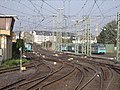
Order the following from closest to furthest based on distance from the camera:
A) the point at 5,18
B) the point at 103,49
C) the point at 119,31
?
the point at 119,31, the point at 5,18, the point at 103,49

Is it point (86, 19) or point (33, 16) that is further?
point (86, 19)

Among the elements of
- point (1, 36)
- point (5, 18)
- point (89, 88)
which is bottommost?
point (89, 88)

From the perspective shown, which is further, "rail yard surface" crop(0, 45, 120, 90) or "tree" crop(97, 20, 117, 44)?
"tree" crop(97, 20, 117, 44)

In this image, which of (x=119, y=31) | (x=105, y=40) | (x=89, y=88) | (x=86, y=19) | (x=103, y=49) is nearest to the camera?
(x=89, y=88)

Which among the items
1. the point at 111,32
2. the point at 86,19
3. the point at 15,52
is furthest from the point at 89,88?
the point at 111,32

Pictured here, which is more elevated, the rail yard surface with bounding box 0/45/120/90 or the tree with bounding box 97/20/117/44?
the tree with bounding box 97/20/117/44

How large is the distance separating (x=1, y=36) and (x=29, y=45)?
50.4m

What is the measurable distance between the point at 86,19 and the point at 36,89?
135 ft

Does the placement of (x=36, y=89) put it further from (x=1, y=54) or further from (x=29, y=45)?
(x=29, y=45)

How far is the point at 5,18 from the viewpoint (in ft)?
138

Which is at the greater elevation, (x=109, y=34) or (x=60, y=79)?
(x=109, y=34)

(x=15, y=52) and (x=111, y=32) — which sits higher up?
(x=111, y=32)

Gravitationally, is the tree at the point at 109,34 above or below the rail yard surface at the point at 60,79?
above

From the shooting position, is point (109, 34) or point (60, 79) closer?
point (60, 79)
